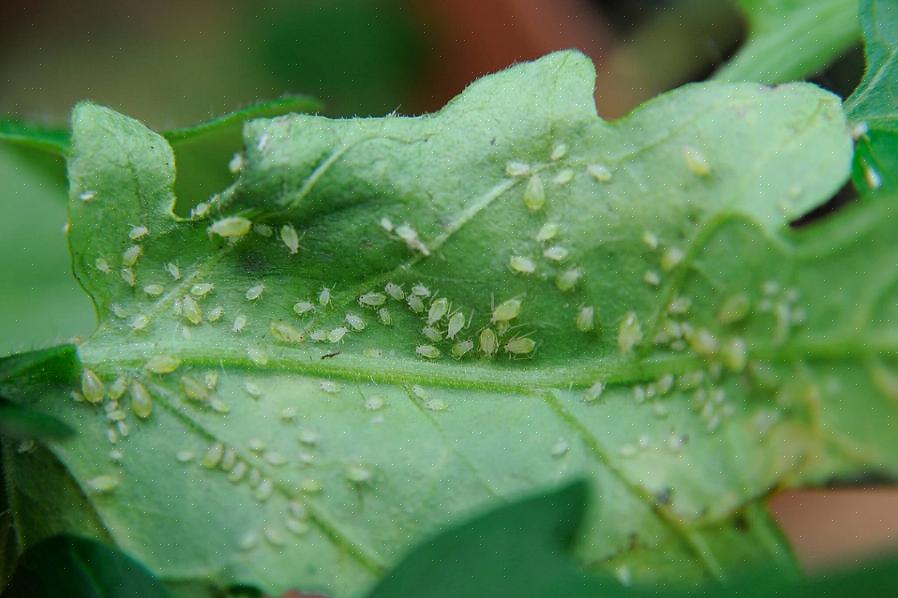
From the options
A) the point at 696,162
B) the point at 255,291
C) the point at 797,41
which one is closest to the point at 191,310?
the point at 255,291

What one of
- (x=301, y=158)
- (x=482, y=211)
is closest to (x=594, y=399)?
(x=482, y=211)

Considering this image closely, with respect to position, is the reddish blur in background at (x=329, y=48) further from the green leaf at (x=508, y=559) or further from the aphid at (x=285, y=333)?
the green leaf at (x=508, y=559)

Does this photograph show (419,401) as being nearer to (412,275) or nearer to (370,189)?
(412,275)

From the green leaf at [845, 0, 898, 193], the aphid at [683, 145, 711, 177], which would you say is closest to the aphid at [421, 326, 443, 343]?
the aphid at [683, 145, 711, 177]

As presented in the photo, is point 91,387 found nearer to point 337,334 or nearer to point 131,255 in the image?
point 131,255

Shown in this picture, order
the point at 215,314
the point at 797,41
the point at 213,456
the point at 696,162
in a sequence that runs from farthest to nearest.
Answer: the point at 797,41 → the point at 215,314 → the point at 213,456 → the point at 696,162
